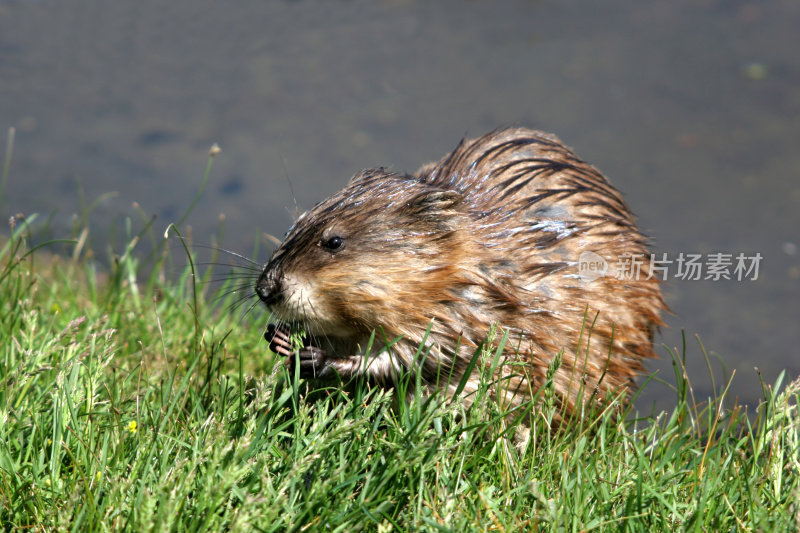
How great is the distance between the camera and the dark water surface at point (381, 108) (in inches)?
275

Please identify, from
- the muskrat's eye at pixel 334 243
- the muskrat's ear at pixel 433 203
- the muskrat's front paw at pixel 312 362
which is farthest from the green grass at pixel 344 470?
→ the muskrat's ear at pixel 433 203

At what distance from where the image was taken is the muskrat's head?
3361 mm

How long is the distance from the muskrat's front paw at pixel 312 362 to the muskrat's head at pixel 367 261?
0.36 ft

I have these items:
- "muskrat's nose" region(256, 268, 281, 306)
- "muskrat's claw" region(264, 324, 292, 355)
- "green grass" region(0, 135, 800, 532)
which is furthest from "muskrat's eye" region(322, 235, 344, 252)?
A: "green grass" region(0, 135, 800, 532)


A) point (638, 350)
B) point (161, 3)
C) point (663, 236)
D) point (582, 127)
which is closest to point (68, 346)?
point (638, 350)

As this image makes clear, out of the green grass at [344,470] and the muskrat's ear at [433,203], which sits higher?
the muskrat's ear at [433,203]

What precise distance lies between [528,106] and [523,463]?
5150 mm

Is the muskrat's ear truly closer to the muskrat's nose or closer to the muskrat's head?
the muskrat's head

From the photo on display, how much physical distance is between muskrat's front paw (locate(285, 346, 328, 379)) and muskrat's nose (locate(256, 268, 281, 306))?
0.21 metres

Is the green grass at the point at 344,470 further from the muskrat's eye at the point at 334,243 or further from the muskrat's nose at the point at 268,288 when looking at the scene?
the muskrat's eye at the point at 334,243

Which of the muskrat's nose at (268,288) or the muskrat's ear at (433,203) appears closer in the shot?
the muskrat's nose at (268,288)
